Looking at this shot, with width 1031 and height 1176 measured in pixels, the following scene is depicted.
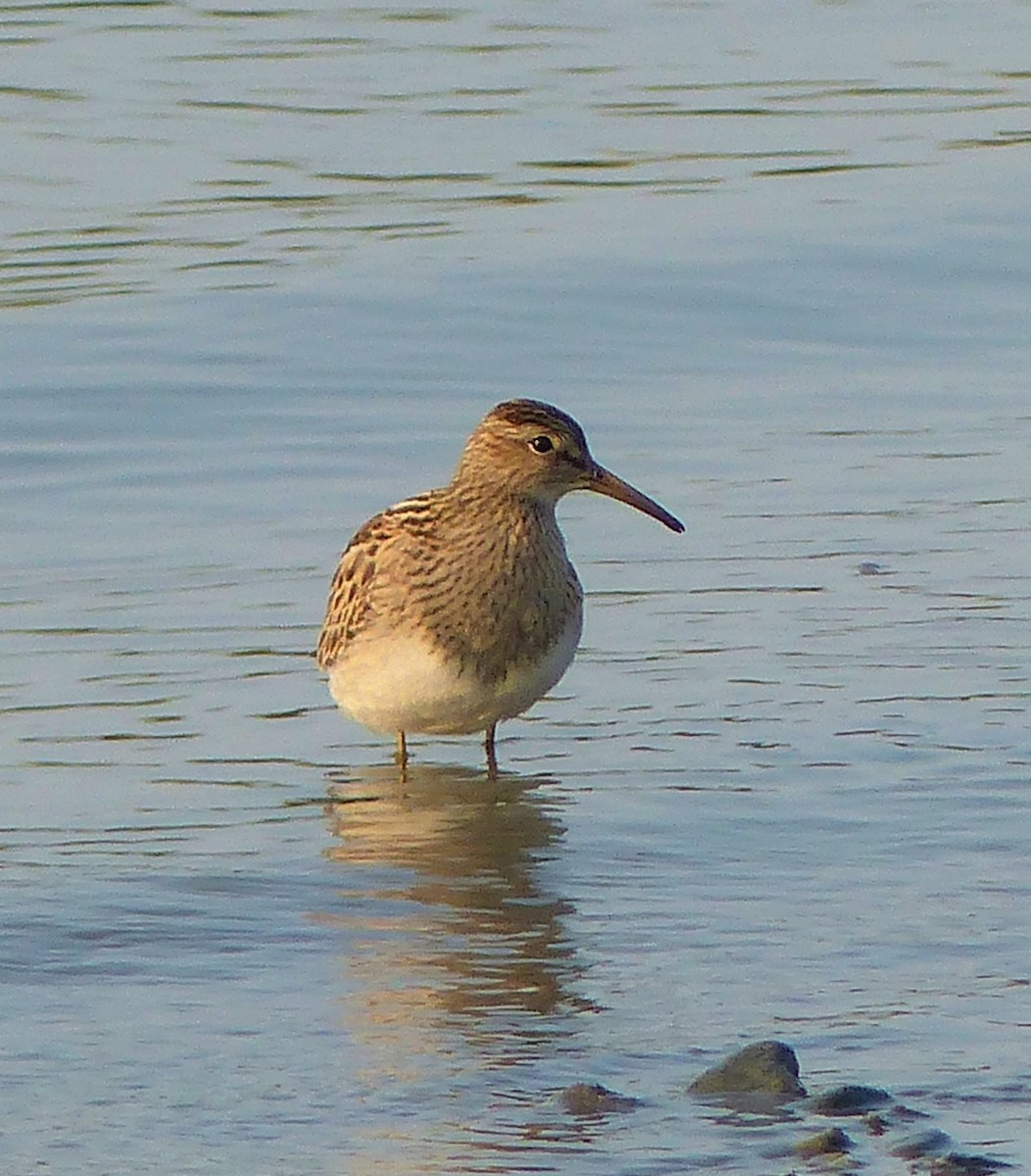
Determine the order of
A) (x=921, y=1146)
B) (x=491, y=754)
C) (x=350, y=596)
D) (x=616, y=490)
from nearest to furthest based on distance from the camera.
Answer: (x=921, y=1146) < (x=491, y=754) < (x=616, y=490) < (x=350, y=596)

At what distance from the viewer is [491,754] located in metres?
8.62

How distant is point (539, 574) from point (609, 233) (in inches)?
295

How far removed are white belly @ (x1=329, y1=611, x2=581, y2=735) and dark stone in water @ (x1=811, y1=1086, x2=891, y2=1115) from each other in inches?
113

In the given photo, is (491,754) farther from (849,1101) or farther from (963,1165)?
(963,1165)

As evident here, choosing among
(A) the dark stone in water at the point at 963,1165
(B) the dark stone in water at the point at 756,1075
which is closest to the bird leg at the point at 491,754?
(B) the dark stone in water at the point at 756,1075

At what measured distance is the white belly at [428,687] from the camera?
8461mm

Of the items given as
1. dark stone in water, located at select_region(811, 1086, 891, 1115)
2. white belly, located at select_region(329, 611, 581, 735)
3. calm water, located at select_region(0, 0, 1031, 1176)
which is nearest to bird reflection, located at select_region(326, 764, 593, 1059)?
calm water, located at select_region(0, 0, 1031, 1176)

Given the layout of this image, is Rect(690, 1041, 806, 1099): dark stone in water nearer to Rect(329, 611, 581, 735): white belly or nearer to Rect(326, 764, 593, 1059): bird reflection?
Rect(326, 764, 593, 1059): bird reflection

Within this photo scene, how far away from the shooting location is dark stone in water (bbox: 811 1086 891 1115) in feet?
18.6

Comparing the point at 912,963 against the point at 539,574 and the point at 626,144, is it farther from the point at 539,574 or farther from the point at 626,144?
the point at 626,144

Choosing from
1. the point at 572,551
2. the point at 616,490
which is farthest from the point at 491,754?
the point at 572,551

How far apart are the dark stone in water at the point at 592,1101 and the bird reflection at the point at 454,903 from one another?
340 mm

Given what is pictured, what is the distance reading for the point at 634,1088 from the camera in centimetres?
586

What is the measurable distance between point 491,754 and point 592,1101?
2.94m
